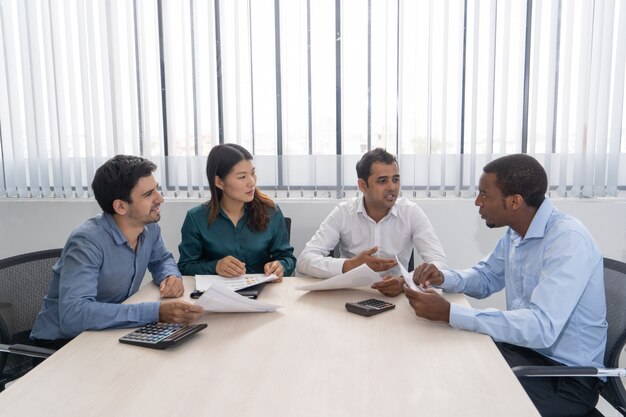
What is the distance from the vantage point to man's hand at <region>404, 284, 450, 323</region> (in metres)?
1.46

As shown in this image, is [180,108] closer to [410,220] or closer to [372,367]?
[410,220]

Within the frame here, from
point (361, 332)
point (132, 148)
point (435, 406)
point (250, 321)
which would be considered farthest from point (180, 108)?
point (435, 406)

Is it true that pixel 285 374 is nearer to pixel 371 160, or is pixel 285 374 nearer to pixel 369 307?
pixel 369 307

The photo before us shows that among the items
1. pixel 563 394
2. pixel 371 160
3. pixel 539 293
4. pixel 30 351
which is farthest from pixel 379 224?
pixel 30 351

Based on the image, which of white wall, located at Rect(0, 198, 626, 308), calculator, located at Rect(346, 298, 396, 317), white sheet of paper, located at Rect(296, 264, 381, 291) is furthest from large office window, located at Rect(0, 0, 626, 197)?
calculator, located at Rect(346, 298, 396, 317)

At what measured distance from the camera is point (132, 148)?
10.2 feet

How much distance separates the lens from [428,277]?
1847mm

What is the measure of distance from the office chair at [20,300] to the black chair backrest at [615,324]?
189cm

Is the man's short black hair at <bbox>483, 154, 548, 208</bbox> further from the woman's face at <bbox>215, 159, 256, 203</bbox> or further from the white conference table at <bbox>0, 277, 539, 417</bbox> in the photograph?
the woman's face at <bbox>215, 159, 256, 203</bbox>

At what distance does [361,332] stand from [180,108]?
2.08 meters

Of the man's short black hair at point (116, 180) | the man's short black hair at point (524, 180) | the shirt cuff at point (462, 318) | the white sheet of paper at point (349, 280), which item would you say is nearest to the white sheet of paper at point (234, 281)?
the white sheet of paper at point (349, 280)

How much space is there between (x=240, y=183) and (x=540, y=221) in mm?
1314

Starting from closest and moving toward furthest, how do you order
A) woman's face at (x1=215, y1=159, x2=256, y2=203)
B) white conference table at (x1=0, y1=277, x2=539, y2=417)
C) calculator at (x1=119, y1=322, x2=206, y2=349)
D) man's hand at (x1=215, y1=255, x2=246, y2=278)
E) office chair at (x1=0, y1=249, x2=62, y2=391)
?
white conference table at (x1=0, y1=277, x2=539, y2=417) < calculator at (x1=119, y1=322, x2=206, y2=349) < office chair at (x1=0, y1=249, x2=62, y2=391) < man's hand at (x1=215, y1=255, x2=246, y2=278) < woman's face at (x1=215, y1=159, x2=256, y2=203)

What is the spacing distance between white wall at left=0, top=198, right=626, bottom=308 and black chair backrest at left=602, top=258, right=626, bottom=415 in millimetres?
1190
